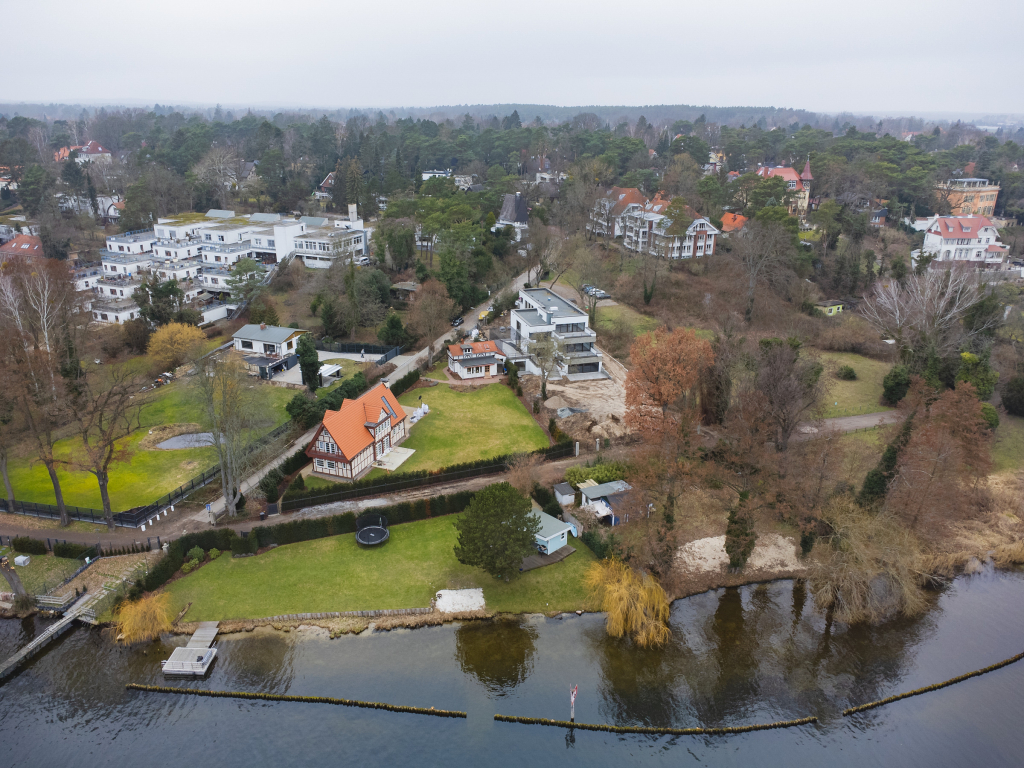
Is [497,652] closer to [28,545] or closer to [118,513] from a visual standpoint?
[118,513]

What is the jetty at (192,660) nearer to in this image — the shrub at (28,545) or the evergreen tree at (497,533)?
the shrub at (28,545)

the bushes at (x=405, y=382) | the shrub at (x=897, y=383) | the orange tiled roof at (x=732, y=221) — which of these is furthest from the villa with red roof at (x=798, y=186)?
the bushes at (x=405, y=382)

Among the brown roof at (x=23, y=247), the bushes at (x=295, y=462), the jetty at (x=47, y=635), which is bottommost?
the jetty at (x=47, y=635)

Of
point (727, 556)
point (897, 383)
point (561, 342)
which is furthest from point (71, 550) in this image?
point (897, 383)

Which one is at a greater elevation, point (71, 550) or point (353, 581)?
point (71, 550)

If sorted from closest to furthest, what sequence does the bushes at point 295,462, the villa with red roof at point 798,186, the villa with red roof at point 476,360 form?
the bushes at point 295,462
the villa with red roof at point 476,360
the villa with red roof at point 798,186

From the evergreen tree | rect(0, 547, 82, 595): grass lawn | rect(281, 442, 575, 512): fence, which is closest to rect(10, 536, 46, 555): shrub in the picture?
rect(0, 547, 82, 595): grass lawn
